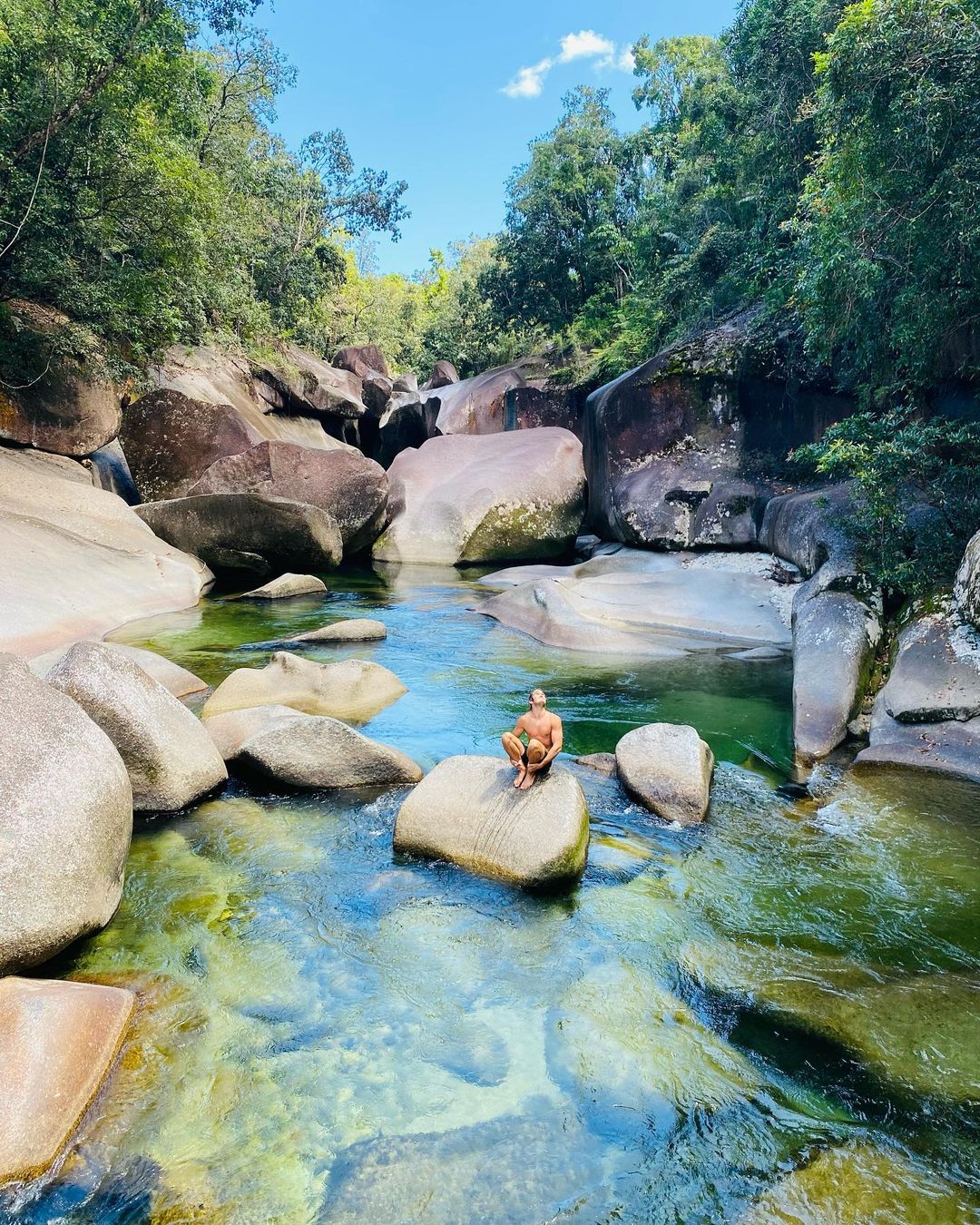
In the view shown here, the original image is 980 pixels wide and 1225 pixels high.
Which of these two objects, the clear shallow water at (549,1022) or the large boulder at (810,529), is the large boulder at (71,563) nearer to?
the clear shallow water at (549,1022)

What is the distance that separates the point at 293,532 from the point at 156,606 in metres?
3.94

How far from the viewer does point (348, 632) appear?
12.3 meters

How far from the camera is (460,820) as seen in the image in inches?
219

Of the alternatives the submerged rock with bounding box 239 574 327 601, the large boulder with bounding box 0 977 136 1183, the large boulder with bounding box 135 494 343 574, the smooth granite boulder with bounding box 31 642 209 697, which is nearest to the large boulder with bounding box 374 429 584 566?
the large boulder with bounding box 135 494 343 574

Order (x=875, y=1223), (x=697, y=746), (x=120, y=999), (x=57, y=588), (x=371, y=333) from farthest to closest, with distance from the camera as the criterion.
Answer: (x=371, y=333), (x=57, y=588), (x=697, y=746), (x=120, y=999), (x=875, y=1223)

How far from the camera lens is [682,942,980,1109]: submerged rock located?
12.1 ft

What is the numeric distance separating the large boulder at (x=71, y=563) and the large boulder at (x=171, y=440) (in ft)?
7.69

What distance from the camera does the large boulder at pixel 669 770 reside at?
20.7ft

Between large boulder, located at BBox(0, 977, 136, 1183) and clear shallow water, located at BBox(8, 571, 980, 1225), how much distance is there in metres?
0.11

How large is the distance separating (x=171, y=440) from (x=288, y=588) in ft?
19.0

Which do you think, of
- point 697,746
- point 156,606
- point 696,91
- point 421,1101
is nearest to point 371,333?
point 696,91

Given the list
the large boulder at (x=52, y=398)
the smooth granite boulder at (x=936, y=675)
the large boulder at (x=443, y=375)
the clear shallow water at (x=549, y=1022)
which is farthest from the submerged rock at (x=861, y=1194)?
the large boulder at (x=443, y=375)

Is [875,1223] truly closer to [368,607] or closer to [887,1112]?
[887,1112]

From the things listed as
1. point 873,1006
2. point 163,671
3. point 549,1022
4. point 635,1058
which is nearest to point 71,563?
point 163,671
